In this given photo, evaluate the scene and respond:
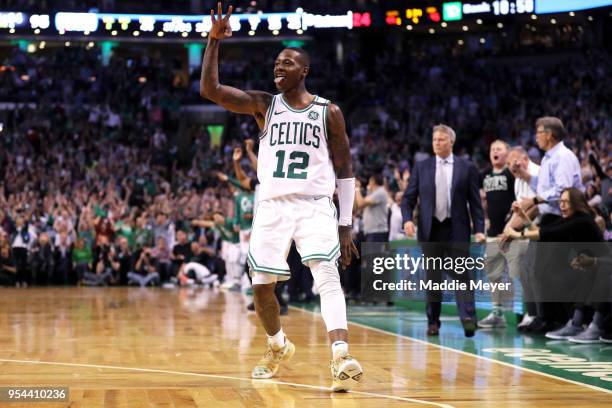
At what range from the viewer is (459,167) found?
10.1m

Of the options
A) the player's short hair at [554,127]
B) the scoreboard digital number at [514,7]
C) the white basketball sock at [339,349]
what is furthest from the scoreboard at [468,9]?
the white basketball sock at [339,349]

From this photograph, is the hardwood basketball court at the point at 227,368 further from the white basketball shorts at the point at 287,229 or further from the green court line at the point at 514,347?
the white basketball shorts at the point at 287,229

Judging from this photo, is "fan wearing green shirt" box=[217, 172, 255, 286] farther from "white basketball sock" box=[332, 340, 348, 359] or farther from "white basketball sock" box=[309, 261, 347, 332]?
"white basketball sock" box=[332, 340, 348, 359]

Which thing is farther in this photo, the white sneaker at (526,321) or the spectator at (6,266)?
the spectator at (6,266)

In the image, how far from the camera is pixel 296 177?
642 cm

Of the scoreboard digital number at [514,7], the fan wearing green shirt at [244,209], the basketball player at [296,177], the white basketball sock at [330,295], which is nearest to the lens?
the white basketball sock at [330,295]

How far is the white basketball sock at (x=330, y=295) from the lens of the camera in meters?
6.26

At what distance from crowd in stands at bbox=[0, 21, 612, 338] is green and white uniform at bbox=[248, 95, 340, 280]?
905 centimetres

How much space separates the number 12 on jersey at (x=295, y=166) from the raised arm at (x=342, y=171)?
0.22 metres

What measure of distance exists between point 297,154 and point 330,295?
880 millimetres

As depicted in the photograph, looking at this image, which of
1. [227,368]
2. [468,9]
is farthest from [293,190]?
[468,9]

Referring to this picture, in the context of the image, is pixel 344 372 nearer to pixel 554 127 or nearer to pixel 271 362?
pixel 271 362

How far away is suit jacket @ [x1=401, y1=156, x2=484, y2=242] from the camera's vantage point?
1001 cm

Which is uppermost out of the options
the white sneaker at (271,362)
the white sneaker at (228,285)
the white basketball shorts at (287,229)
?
the white basketball shorts at (287,229)
